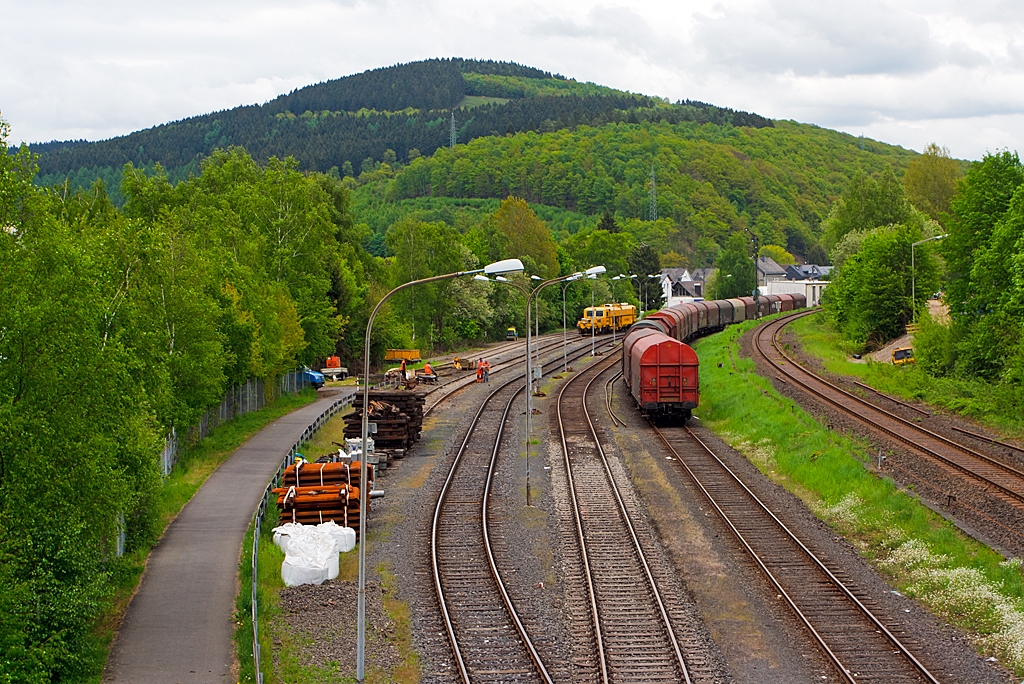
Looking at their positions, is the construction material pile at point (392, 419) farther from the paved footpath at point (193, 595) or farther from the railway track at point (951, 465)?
the railway track at point (951, 465)

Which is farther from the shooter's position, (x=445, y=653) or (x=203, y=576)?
(x=203, y=576)

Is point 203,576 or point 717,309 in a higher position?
point 717,309

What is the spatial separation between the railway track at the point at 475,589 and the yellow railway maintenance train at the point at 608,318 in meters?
54.6

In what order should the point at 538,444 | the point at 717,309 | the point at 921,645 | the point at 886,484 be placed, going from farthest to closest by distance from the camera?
the point at 717,309
the point at 538,444
the point at 886,484
the point at 921,645

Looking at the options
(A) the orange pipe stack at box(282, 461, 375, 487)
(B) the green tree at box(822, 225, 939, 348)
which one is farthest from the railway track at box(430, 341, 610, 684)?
(B) the green tree at box(822, 225, 939, 348)

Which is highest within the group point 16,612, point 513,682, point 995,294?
point 995,294

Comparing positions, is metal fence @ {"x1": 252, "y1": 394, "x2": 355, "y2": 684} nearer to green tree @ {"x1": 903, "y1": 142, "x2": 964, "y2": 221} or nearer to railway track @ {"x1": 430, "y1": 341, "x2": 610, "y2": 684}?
railway track @ {"x1": 430, "y1": 341, "x2": 610, "y2": 684}

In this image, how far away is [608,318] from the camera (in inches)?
3546

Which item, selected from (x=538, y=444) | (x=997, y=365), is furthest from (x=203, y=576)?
(x=997, y=365)

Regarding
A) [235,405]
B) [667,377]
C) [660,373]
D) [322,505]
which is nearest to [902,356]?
[667,377]

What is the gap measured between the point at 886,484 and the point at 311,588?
1634 centimetres

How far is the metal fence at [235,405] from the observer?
1308 inches

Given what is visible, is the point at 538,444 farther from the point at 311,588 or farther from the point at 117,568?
the point at 117,568

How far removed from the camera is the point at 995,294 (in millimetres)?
44594
